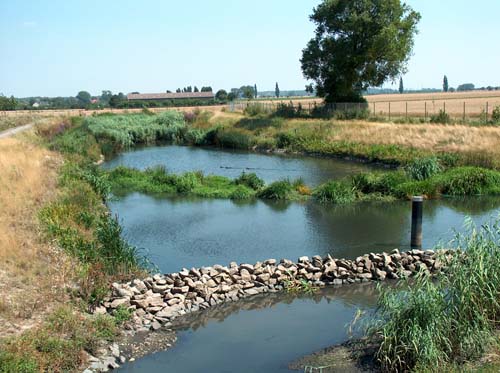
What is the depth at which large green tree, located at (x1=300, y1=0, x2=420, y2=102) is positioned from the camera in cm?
4934

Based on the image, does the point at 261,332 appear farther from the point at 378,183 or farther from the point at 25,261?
the point at 378,183

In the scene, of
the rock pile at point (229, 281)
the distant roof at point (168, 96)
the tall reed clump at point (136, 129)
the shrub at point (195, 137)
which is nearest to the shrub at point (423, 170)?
the rock pile at point (229, 281)

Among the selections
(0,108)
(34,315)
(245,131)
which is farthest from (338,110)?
(0,108)

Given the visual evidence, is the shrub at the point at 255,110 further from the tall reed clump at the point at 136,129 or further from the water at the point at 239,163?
the water at the point at 239,163

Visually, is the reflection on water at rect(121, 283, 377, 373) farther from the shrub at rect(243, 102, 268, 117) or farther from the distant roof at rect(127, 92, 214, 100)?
the distant roof at rect(127, 92, 214, 100)

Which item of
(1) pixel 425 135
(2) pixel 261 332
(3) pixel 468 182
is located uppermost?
(1) pixel 425 135

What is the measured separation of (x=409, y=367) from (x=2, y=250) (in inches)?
382

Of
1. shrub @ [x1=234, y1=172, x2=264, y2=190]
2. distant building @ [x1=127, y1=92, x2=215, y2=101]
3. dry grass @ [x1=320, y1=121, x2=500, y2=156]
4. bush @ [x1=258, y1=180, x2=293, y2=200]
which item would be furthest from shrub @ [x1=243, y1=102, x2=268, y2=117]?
distant building @ [x1=127, y1=92, x2=215, y2=101]

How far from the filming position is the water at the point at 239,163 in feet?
111

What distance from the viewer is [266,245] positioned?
18.2 meters

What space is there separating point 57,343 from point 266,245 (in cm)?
926

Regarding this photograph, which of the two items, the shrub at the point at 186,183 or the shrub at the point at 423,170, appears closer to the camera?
the shrub at the point at 423,170

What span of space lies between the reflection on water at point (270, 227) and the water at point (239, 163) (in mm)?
6842

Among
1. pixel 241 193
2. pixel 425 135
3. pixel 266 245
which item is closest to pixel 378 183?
pixel 241 193
